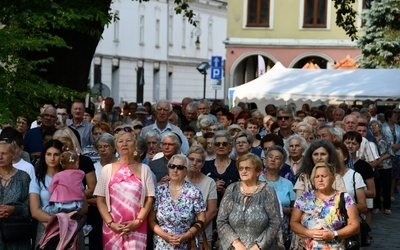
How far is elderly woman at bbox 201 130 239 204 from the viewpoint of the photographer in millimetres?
12852

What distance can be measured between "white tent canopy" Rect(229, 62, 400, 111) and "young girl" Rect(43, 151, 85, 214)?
1764cm

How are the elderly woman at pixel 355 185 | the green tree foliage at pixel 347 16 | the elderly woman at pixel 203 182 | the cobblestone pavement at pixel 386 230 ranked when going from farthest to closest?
the green tree foliage at pixel 347 16
the cobblestone pavement at pixel 386 230
the elderly woman at pixel 355 185
the elderly woman at pixel 203 182

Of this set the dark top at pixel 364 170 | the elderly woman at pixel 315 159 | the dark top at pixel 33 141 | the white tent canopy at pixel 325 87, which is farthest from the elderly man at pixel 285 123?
the white tent canopy at pixel 325 87

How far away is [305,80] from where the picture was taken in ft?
99.5

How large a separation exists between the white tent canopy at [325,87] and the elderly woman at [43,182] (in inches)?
690

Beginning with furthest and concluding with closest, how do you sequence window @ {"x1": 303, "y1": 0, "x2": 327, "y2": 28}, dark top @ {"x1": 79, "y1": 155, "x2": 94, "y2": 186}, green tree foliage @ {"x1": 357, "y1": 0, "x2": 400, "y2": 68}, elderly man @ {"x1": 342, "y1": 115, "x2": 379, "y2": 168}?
1. window @ {"x1": 303, "y1": 0, "x2": 327, "y2": 28}
2. green tree foliage @ {"x1": 357, "y1": 0, "x2": 400, "y2": 68}
3. elderly man @ {"x1": 342, "y1": 115, "x2": 379, "y2": 168}
4. dark top @ {"x1": 79, "y1": 155, "x2": 94, "y2": 186}

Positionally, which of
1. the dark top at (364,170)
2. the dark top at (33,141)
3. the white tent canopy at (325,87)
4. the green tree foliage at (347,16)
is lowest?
the dark top at (364,170)

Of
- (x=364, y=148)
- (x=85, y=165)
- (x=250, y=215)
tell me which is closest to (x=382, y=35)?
(x=364, y=148)

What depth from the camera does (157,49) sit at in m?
68.3

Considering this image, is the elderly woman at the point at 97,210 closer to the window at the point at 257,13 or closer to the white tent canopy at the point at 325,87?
the white tent canopy at the point at 325,87

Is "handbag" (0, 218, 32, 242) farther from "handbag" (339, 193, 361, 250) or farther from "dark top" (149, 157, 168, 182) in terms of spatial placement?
"handbag" (339, 193, 361, 250)

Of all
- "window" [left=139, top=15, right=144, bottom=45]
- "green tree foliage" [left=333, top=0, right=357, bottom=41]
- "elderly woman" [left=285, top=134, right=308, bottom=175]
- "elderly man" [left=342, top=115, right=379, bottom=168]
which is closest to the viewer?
"elderly woman" [left=285, top=134, right=308, bottom=175]

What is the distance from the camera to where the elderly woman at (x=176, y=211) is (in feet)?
36.2

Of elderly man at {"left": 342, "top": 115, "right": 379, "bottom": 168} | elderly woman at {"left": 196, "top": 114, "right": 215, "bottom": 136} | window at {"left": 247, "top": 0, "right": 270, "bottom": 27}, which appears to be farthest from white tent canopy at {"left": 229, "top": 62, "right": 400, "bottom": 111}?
window at {"left": 247, "top": 0, "right": 270, "bottom": 27}
